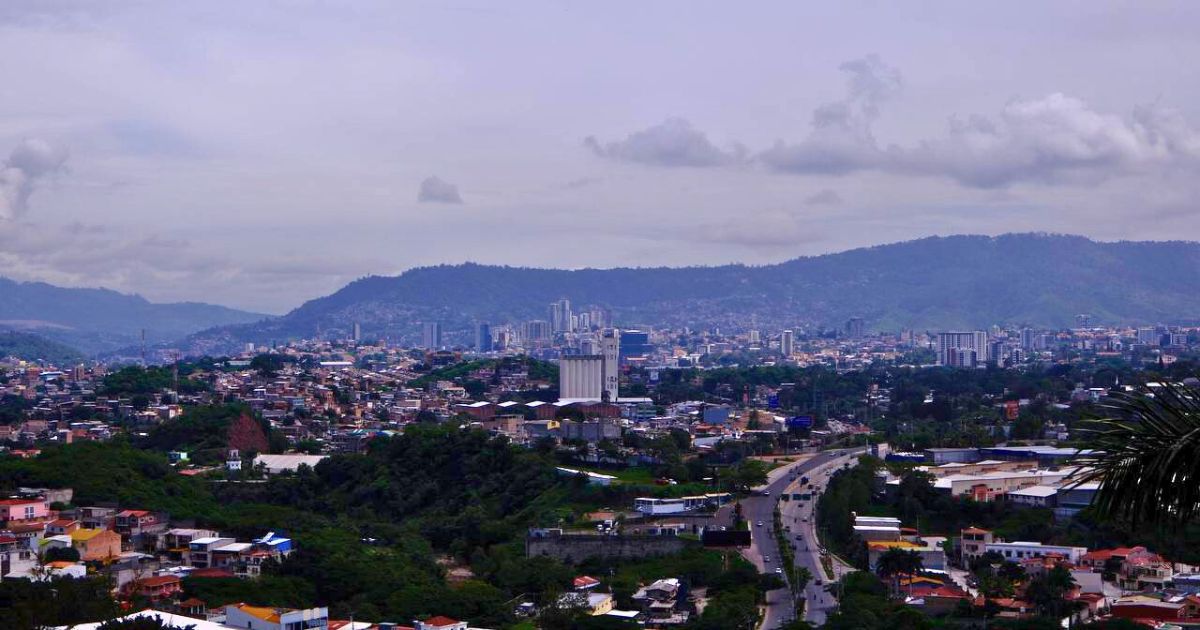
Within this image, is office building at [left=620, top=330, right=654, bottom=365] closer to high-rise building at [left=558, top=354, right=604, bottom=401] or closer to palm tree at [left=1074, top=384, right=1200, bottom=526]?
high-rise building at [left=558, top=354, right=604, bottom=401]

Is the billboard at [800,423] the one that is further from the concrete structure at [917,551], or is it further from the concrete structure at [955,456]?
the concrete structure at [917,551]

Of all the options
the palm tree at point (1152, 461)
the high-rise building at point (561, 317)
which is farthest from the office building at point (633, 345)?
the palm tree at point (1152, 461)

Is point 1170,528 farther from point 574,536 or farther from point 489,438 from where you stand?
point 489,438

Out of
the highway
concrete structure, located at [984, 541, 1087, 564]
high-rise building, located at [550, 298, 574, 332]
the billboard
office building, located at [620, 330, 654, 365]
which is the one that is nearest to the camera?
the highway

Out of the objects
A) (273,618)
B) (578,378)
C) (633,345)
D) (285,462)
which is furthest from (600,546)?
(633,345)

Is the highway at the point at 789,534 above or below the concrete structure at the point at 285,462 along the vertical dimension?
below

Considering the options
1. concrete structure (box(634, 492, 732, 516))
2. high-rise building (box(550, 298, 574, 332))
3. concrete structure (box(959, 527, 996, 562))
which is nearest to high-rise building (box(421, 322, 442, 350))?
high-rise building (box(550, 298, 574, 332))

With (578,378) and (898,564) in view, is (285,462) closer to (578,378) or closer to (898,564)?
(578,378)
